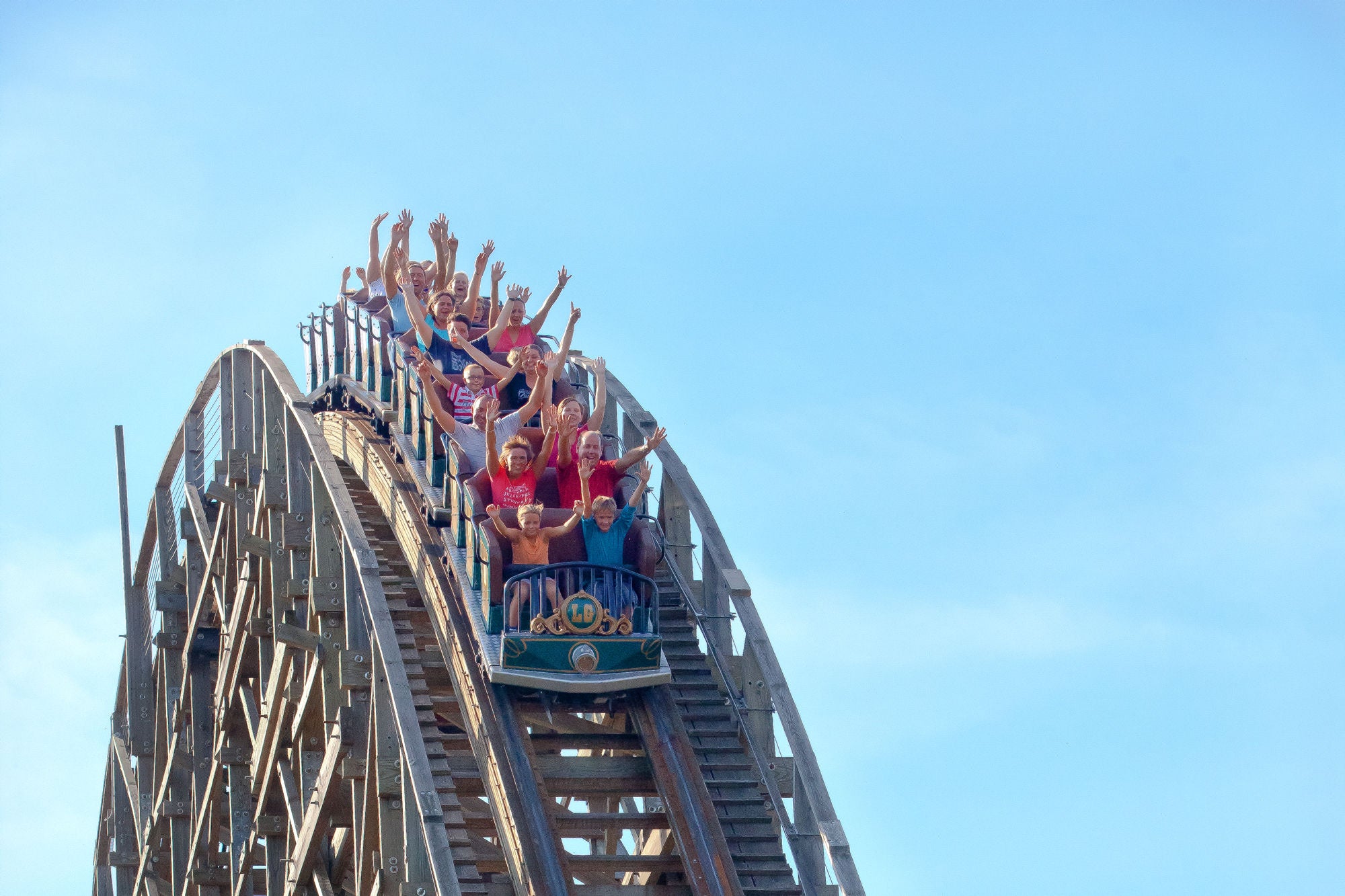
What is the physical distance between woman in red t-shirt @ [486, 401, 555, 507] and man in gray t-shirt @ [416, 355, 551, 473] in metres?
0.42

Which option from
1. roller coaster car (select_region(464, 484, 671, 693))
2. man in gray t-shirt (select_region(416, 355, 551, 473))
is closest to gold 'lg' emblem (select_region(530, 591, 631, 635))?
roller coaster car (select_region(464, 484, 671, 693))

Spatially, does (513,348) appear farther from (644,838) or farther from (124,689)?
(124,689)

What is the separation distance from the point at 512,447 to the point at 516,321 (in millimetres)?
3663

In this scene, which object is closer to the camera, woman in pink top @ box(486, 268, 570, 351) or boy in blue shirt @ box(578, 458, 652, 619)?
boy in blue shirt @ box(578, 458, 652, 619)

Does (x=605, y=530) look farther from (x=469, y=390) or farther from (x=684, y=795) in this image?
(x=469, y=390)

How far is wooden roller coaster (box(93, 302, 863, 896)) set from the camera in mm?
12055

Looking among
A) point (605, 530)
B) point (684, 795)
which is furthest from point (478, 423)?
point (684, 795)

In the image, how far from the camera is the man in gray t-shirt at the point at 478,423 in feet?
45.1

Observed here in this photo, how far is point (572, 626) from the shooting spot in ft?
40.0

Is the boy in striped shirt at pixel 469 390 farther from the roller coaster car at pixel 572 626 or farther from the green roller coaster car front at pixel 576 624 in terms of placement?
the green roller coaster car front at pixel 576 624

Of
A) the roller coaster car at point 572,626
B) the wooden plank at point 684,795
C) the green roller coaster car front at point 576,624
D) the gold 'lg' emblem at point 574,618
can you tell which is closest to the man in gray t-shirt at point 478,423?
the roller coaster car at point 572,626

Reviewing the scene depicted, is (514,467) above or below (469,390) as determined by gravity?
below

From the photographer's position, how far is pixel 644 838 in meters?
18.0

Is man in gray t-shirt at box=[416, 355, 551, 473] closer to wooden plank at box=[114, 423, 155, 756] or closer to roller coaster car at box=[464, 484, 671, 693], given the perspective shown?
roller coaster car at box=[464, 484, 671, 693]
